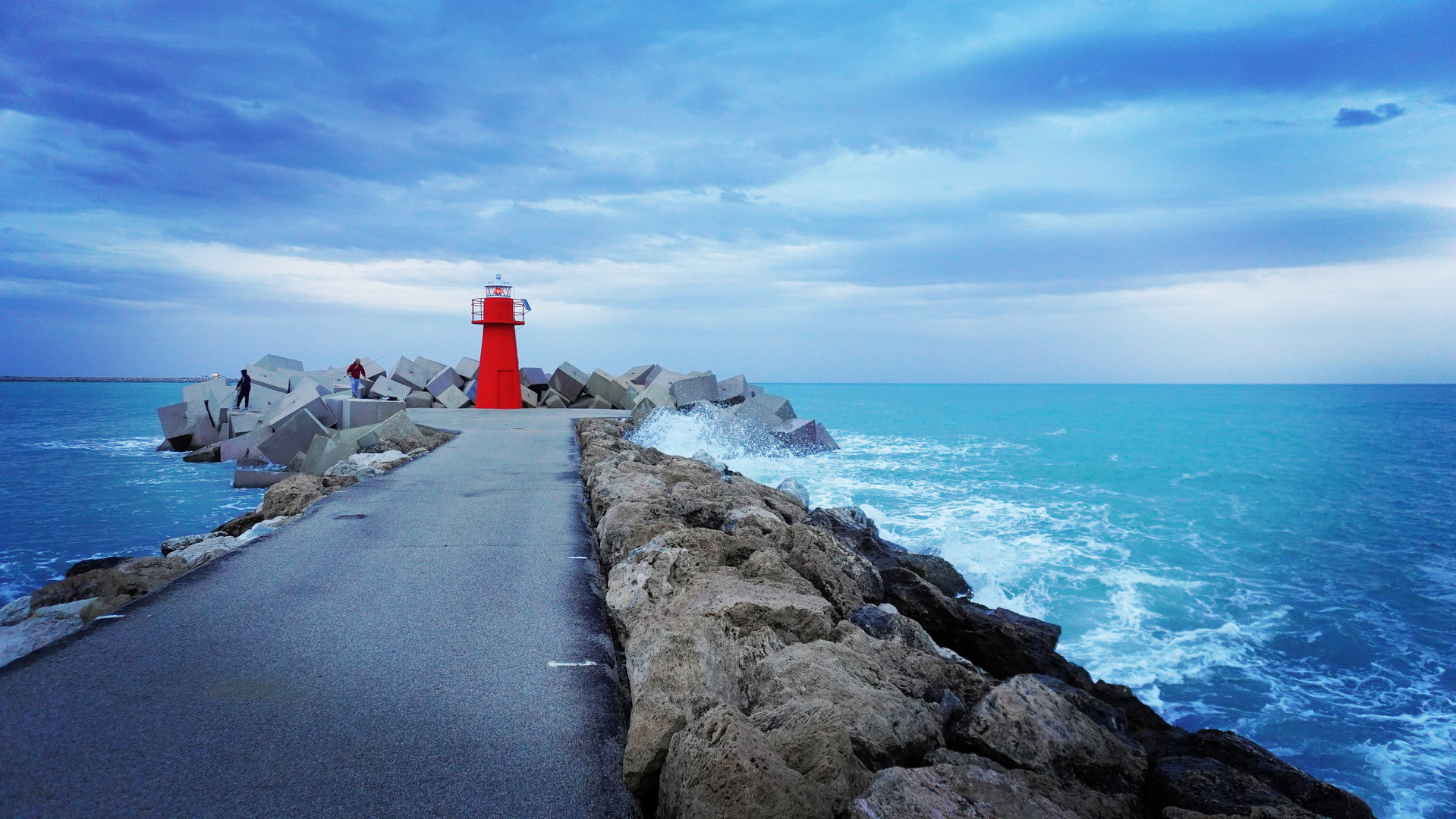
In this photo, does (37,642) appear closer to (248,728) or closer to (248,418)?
(248,728)

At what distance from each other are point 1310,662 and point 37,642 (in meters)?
10.5

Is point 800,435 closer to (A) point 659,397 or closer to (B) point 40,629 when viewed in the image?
(A) point 659,397

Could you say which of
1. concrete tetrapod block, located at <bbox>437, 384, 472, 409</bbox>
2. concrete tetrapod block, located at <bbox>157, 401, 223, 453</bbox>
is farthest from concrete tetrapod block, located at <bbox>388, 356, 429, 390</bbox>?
concrete tetrapod block, located at <bbox>157, 401, 223, 453</bbox>

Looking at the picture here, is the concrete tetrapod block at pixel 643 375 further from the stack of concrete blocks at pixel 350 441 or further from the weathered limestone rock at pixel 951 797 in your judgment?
the weathered limestone rock at pixel 951 797

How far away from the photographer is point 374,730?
8.55 feet

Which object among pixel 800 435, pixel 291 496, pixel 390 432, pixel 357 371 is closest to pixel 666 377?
pixel 800 435

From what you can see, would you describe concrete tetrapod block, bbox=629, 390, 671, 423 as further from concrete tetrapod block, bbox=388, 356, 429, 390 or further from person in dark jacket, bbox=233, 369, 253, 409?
person in dark jacket, bbox=233, 369, 253, 409

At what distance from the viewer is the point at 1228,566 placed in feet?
39.9

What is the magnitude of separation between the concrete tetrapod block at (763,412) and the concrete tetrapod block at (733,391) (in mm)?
1920

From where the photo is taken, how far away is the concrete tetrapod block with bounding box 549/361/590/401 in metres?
23.9

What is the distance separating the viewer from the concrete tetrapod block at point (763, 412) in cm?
2055

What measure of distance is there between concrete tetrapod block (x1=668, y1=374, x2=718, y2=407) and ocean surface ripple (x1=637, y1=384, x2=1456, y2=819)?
967mm

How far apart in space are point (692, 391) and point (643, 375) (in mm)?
6716

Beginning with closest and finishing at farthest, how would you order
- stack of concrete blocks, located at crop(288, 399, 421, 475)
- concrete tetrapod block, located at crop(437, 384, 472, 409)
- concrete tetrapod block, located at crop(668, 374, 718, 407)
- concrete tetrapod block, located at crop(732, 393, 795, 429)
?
stack of concrete blocks, located at crop(288, 399, 421, 475), concrete tetrapod block, located at crop(732, 393, 795, 429), concrete tetrapod block, located at crop(668, 374, 718, 407), concrete tetrapod block, located at crop(437, 384, 472, 409)
